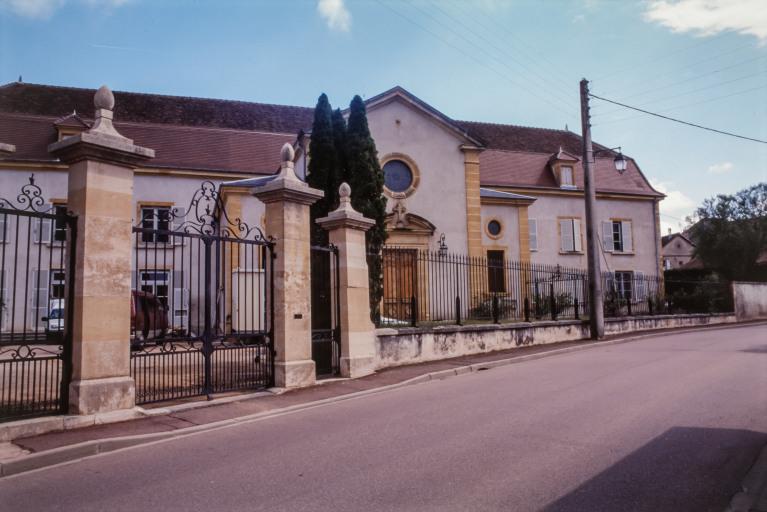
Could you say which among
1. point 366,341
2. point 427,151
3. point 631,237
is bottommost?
point 366,341

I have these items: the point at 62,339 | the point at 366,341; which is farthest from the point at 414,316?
the point at 62,339

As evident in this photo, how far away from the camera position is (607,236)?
34.3 m

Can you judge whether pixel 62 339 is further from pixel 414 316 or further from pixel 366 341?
pixel 414 316

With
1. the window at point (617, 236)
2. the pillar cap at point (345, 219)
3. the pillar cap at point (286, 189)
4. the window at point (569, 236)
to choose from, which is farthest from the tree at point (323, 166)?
the window at point (617, 236)

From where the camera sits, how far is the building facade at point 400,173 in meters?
24.3

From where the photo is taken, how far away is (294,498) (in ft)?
14.2

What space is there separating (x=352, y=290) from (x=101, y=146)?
5176 millimetres

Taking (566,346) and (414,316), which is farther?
(566,346)

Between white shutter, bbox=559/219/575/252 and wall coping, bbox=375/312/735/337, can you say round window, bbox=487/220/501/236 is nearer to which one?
white shutter, bbox=559/219/575/252

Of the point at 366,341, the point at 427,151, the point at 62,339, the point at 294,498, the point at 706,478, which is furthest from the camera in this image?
the point at 427,151

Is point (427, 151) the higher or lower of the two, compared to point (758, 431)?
higher

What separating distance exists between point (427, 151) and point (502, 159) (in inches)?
449

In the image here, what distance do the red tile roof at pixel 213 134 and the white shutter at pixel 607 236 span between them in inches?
96.4

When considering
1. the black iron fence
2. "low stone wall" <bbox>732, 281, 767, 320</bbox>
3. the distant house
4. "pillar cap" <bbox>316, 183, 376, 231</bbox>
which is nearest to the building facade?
the black iron fence
